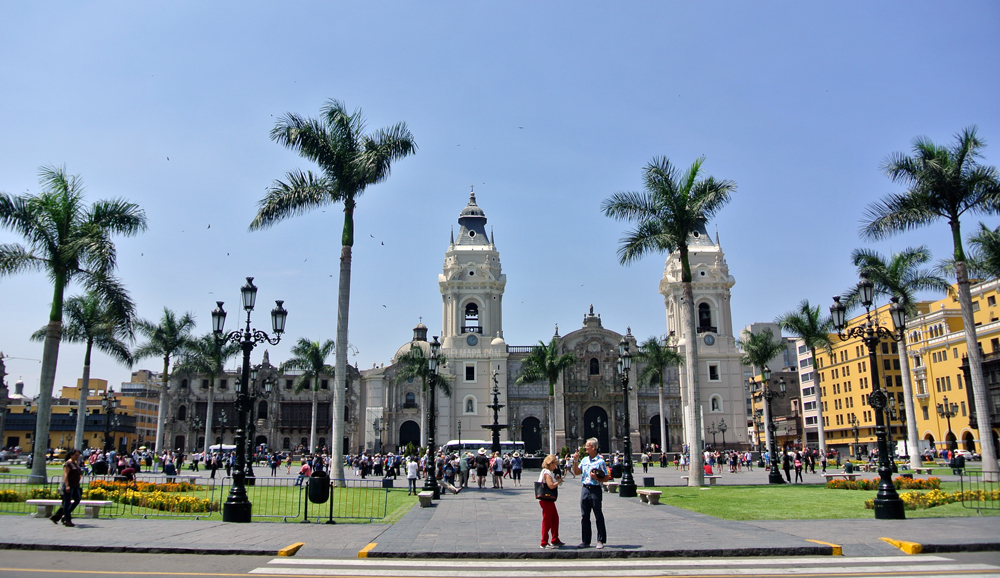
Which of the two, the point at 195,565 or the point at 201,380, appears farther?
the point at 201,380

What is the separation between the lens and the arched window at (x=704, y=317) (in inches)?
2692

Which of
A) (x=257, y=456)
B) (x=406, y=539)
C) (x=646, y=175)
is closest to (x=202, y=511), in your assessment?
(x=406, y=539)

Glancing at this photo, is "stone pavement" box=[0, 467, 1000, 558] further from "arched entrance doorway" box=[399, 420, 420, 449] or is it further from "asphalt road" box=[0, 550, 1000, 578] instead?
"arched entrance doorway" box=[399, 420, 420, 449]

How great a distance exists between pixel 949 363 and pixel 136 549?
198 ft

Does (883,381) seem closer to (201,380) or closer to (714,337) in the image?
(714,337)

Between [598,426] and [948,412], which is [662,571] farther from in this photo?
[598,426]

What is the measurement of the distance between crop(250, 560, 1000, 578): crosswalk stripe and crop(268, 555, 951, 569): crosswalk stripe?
0.32 metres

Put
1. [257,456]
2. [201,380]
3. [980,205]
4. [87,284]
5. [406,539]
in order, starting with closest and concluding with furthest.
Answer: [406,539], [980,205], [87,284], [257,456], [201,380]

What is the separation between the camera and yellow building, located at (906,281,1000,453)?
5125 centimetres

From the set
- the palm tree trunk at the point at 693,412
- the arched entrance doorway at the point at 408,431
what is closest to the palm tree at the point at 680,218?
the palm tree trunk at the point at 693,412

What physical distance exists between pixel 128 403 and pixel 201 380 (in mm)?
32368

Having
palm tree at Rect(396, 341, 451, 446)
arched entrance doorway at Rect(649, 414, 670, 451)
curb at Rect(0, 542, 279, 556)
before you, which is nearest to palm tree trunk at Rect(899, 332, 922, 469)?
palm tree at Rect(396, 341, 451, 446)

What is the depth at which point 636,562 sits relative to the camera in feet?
32.7

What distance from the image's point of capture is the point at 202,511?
16.2m
